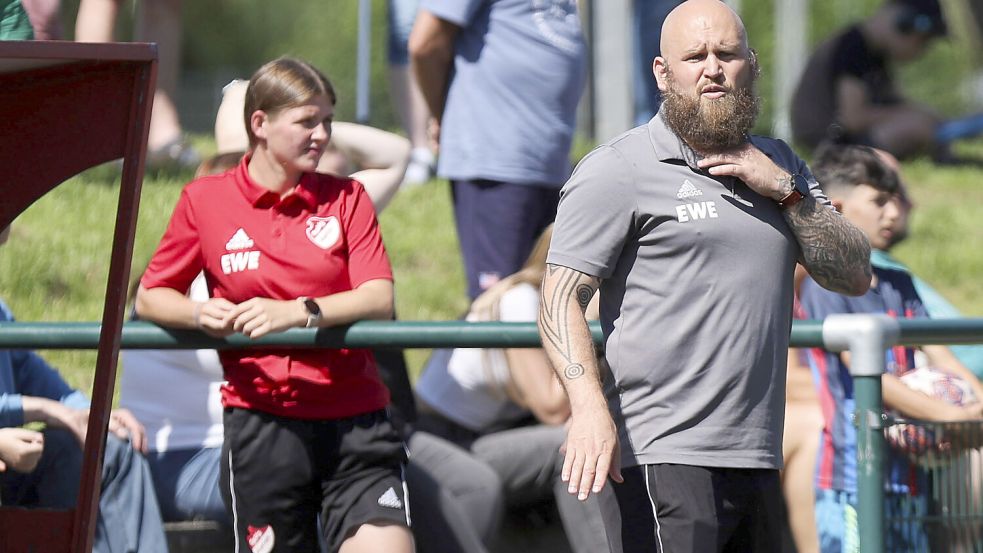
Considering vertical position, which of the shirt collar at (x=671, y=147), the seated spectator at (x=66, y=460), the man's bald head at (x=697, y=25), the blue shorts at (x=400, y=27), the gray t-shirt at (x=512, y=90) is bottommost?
the seated spectator at (x=66, y=460)

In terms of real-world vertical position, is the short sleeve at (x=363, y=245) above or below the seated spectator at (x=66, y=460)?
above

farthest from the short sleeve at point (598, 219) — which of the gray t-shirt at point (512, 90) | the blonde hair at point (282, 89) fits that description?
the gray t-shirt at point (512, 90)

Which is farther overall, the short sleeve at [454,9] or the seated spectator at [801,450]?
the short sleeve at [454,9]

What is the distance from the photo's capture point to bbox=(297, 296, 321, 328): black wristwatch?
12.1 feet

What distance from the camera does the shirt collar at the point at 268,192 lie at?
3.84 metres

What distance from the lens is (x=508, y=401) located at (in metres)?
4.92

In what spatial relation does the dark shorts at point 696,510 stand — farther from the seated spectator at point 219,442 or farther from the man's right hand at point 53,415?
the man's right hand at point 53,415

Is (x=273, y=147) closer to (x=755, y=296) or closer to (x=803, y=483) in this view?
(x=755, y=296)

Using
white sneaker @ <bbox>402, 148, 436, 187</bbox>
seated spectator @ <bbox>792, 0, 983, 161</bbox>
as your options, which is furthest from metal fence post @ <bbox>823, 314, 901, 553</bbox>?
seated spectator @ <bbox>792, 0, 983, 161</bbox>

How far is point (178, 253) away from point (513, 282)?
133 cm

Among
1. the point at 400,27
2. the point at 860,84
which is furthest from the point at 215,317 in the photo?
the point at 860,84

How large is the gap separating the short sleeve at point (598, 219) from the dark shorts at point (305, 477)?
3.00 ft

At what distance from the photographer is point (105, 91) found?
3.09 meters

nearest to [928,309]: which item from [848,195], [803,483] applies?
[848,195]
